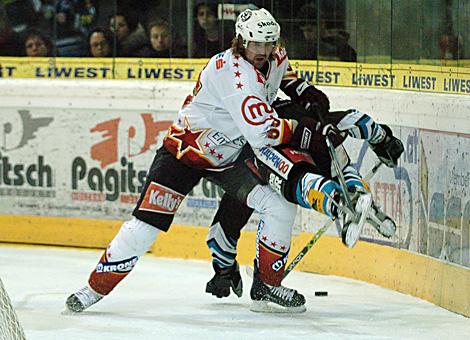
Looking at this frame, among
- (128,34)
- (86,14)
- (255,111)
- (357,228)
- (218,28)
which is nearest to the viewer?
(357,228)

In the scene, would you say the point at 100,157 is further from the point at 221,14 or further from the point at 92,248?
the point at 221,14

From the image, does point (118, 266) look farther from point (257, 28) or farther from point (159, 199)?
point (257, 28)

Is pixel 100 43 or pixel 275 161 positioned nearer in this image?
pixel 275 161

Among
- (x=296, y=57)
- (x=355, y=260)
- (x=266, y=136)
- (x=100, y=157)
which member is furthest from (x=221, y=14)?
(x=266, y=136)

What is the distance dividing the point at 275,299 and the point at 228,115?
952mm

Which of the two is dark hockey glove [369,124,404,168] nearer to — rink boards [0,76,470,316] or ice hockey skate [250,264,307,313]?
rink boards [0,76,470,316]

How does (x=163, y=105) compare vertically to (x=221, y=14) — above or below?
below

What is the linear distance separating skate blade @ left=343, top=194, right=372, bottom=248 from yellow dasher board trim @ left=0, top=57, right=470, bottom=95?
91 cm

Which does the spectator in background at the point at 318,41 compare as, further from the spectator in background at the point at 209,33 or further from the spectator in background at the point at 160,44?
the spectator in background at the point at 160,44

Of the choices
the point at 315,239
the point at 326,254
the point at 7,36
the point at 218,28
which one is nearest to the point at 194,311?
the point at 315,239

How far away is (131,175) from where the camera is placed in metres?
9.44

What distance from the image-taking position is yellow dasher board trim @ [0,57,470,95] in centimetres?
745

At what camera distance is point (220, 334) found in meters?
6.53

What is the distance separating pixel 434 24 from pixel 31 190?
11.2ft
